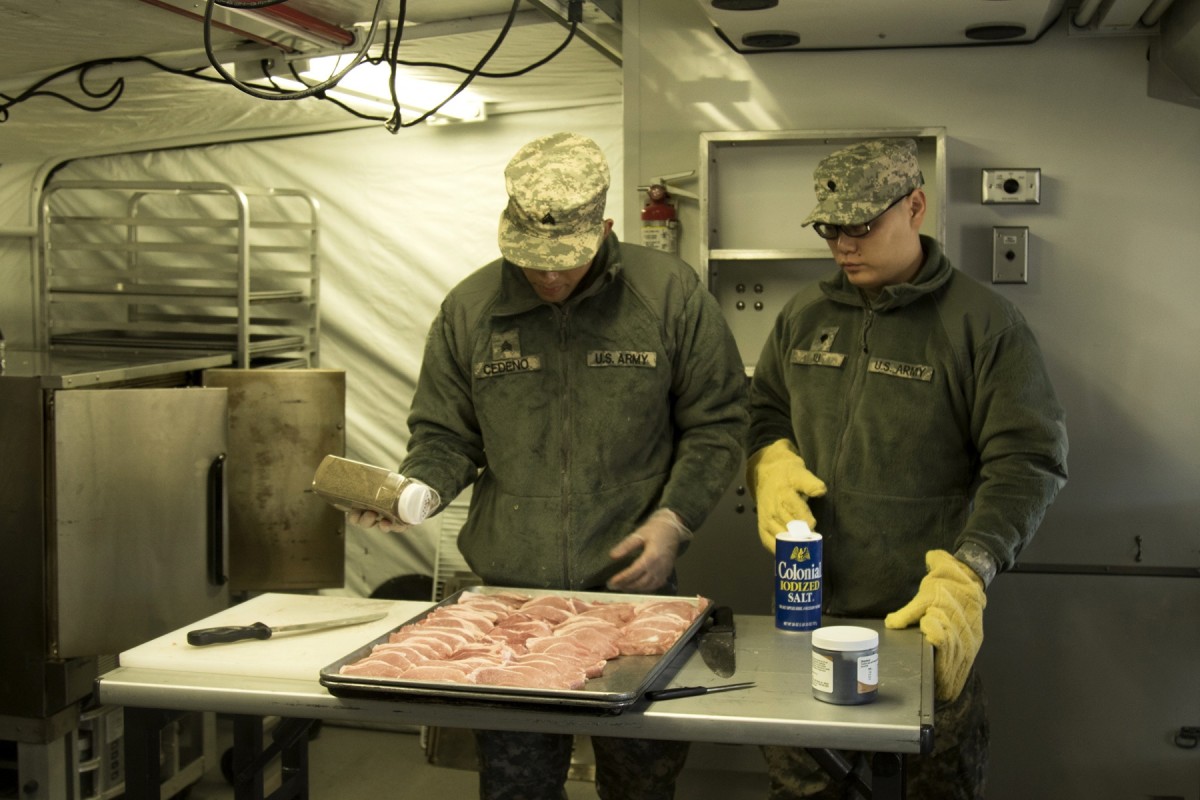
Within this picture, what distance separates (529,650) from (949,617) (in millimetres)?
781

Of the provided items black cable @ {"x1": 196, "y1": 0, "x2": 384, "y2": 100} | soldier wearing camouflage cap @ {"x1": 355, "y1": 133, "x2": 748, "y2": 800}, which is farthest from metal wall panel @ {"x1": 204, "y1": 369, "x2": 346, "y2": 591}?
soldier wearing camouflage cap @ {"x1": 355, "y1": 133, "x2": 748, "y2": 800}

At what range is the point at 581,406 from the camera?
275 centimetres

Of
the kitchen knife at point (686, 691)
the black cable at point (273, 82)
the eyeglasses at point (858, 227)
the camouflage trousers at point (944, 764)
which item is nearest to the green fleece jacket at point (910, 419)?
the eyeglasses at point (858, 227)

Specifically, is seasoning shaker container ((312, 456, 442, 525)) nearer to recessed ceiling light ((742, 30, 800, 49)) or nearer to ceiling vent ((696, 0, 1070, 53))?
ceiling vent ((696, 0, 1070, 53))

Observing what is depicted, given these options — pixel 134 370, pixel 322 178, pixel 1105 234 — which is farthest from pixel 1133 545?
pixel 322 178

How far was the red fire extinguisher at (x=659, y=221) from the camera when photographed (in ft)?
11.6

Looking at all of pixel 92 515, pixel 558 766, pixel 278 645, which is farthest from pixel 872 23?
pixel 92 515

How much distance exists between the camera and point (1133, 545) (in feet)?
11.4

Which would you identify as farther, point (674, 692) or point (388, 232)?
point (388, 232)

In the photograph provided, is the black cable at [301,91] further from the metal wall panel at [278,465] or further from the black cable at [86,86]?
the metal wall panel at [278,465]

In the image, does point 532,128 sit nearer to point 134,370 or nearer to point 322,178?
point 322,178

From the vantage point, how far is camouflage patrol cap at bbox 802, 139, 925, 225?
2688mm

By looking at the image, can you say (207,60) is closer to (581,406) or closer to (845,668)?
(581,406)

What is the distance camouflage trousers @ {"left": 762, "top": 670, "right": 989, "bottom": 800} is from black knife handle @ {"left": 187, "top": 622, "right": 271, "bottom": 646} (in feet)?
3.92
